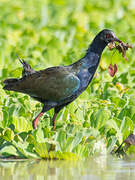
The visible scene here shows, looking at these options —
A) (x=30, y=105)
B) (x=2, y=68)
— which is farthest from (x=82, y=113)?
(x=2, y=68)

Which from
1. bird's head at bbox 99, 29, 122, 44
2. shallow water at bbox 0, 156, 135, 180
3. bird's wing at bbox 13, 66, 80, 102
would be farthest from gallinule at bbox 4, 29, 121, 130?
shallow water at bbox 0, 156, 135, 180

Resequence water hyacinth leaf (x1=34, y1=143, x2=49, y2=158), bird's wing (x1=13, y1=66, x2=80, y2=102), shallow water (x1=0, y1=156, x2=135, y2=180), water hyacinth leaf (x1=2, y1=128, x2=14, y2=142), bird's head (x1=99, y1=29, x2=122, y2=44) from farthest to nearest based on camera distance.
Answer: bird's head (x1=99, y1=29, x2=122, y2=44)
bird's wing (x1=13, y1=66, x2=80, y2=102)
water hyacinth leaf (x1=2, y1=128, x2=14, y2=142)
water hyacinth leaf (x1=34, y1=143, x2=49, y2=158)
shallow water (x1=0, y1=156, x2=135, y2=180)

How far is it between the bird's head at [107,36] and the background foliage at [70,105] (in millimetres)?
670

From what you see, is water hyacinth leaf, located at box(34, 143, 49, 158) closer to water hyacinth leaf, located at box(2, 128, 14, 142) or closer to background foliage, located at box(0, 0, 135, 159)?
background foliage, located at box(0, 0, 135, 159)

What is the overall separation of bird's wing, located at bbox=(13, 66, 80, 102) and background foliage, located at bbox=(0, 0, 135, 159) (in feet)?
0.83

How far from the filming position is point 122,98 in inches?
233

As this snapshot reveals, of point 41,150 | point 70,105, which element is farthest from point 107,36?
point 41,150

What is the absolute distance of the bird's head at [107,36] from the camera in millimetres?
5289

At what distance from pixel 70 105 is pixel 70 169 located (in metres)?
1.26

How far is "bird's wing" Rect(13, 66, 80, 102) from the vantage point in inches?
200

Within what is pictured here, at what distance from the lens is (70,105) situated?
563cm

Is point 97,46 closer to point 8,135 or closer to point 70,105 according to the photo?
point 70,105

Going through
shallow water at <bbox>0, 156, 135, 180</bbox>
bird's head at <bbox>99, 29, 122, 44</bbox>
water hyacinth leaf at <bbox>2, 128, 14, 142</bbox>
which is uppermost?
bird's head at <bbox>99, 29, 122, 44</bbox>

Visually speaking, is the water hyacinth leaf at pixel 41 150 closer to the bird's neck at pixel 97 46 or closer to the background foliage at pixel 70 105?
the background foliage at pixel 70 105
